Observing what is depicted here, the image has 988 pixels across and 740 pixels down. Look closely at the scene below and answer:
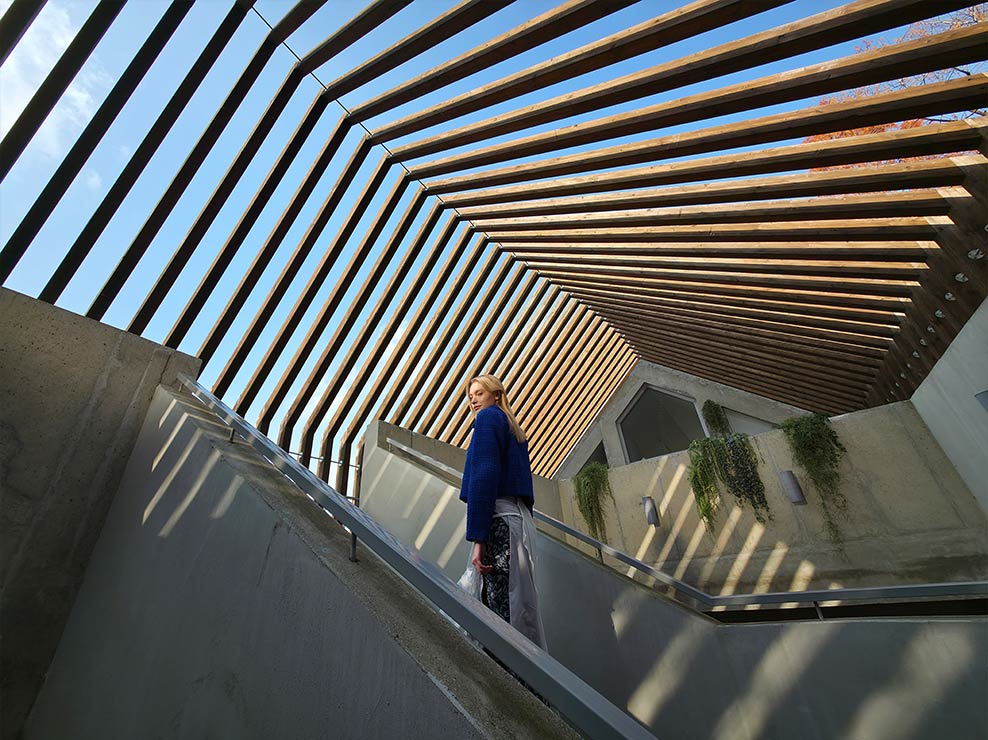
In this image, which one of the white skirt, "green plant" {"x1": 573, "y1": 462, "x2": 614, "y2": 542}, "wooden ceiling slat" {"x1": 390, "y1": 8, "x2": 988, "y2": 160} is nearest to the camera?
the white skirt

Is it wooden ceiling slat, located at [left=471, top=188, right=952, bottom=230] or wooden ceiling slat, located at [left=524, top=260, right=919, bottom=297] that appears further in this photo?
wooden ceiling slat, located at [left=524, top=260, right=919, bottom=297]

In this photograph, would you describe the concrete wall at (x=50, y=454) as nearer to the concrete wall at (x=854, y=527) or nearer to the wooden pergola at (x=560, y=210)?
the wooden pergola at (x=560, y=210)

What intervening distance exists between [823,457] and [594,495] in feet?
11.2

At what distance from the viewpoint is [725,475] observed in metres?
6.96

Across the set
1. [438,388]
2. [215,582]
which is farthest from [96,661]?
[438,388]

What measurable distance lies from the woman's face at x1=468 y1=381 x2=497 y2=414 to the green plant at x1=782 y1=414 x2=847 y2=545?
5.76 meters

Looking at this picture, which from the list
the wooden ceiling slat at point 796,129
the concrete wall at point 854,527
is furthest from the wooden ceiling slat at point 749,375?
the wooden ceiling slat at point 796,129

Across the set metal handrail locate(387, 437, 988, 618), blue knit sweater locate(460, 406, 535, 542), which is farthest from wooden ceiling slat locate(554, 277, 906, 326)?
blue knit sweater locate(460, 406, 535, 542)

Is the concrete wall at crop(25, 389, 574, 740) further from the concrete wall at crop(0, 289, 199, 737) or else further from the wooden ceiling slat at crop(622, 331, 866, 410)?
the wooden ceiling slat at crop(622, 331, 866, 410)

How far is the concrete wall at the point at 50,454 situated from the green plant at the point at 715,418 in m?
9.73

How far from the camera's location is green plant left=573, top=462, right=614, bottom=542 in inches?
322

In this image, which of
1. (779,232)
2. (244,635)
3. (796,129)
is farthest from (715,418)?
(244,635)

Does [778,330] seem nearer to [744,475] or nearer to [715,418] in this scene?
[744,475]

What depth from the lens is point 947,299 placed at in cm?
449
